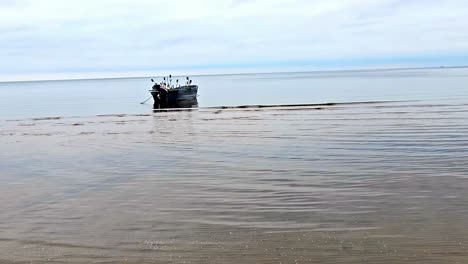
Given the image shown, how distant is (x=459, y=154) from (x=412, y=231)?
7.84 metres

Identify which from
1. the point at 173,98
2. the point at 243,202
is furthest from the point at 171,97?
the point at 243,202

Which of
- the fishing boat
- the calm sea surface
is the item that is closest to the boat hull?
the fishing boat

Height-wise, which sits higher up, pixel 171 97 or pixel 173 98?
pixel 171 97

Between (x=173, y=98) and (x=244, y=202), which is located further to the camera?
(x=173, y=98)

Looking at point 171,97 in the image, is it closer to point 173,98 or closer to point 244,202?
point 173,98

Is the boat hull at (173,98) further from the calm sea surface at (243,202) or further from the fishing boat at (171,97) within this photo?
the calm sea surface at (243,202)

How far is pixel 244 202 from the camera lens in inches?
371

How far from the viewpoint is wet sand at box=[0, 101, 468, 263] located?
265 inches

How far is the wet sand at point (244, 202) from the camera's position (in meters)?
6.74

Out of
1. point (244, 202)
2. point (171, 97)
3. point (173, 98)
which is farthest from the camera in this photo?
point (173, 98)

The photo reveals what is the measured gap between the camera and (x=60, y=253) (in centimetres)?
687

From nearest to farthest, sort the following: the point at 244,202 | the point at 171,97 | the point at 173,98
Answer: the point at 244,202, the point at 171,97, the point at 173,98

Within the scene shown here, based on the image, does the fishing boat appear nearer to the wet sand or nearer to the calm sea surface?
the calm sea surface

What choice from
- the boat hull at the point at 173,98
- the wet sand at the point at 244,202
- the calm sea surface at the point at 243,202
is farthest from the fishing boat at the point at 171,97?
the wet sand at the point at 244,202
